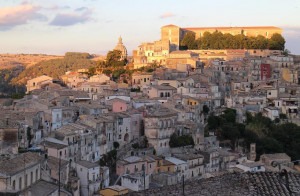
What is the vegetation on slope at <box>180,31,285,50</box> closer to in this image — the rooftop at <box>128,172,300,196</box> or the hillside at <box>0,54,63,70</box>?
the rooftop at <box>128,172,300,196</box>

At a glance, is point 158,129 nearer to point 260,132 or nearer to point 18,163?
point 260,132

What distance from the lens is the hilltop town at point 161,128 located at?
20.6 metres

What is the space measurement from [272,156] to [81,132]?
38.5ft

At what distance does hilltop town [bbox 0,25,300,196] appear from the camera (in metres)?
20.6

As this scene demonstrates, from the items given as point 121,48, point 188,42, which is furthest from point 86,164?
point 188,42

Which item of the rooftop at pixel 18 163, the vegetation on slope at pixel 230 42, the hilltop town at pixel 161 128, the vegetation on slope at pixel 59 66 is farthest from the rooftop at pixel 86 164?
the vegetation on slope at pixel 59 66

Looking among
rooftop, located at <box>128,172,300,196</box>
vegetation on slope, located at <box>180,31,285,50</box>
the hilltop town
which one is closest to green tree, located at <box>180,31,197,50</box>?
vegetation on slope, located at <box>180,31,285,50</box>

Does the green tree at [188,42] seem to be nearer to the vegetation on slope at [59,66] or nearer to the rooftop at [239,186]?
the vegetation on slope at [59,66]

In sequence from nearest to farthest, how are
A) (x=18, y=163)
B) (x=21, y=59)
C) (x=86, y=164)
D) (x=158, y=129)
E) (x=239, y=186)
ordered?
(x=239, y=186) → (x=18, y=163) → (x=86, y=164) → (x=158, y=129) → (x=21, y=59)

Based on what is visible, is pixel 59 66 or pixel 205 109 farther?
pixel 59 66

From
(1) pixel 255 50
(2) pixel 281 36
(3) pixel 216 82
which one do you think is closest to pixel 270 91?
(3) pixel 216 82

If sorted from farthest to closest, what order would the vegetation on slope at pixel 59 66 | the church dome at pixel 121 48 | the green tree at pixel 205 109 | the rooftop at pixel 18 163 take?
1. the vegetation on slope at pixel 59 66
2. the church dome at pixel 121 48
3. the green tree at pixel 205 109
4. the rooftop at pixel 18 163

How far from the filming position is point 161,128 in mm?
30516

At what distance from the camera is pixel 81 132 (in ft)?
85.8
